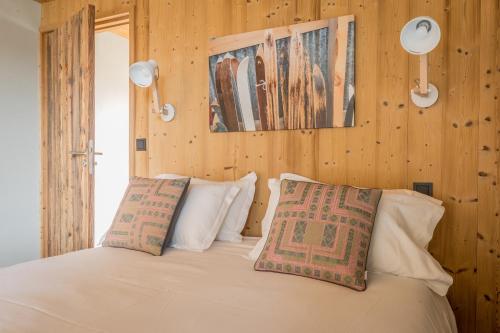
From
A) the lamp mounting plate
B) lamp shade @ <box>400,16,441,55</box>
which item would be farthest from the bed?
lamp shade @ <box>400,16,441,55</box>

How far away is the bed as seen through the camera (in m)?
0.95

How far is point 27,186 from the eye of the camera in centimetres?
303

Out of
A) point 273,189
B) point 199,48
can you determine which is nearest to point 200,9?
point 199,48

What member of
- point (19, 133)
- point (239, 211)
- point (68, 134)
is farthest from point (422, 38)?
point (19, 133)

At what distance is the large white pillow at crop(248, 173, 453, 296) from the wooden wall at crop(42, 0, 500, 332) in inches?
10.1

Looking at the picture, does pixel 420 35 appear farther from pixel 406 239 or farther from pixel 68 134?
pixel 68 134

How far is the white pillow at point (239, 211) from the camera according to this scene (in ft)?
6.56

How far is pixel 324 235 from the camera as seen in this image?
4.45 ft

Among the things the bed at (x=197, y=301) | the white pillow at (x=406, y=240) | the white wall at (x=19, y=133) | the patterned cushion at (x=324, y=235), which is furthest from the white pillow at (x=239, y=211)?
the white wall at (x=19, y=133)

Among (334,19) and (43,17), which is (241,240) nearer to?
(334,19)

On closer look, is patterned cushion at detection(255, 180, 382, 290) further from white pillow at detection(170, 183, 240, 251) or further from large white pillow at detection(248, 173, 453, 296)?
white pillow at detection(170, 183, 240, 251)

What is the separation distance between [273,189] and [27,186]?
2.39 metres

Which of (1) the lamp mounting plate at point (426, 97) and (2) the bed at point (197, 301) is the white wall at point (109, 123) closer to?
(2) the bed at point (197, 301)

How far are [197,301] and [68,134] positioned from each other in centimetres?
218
